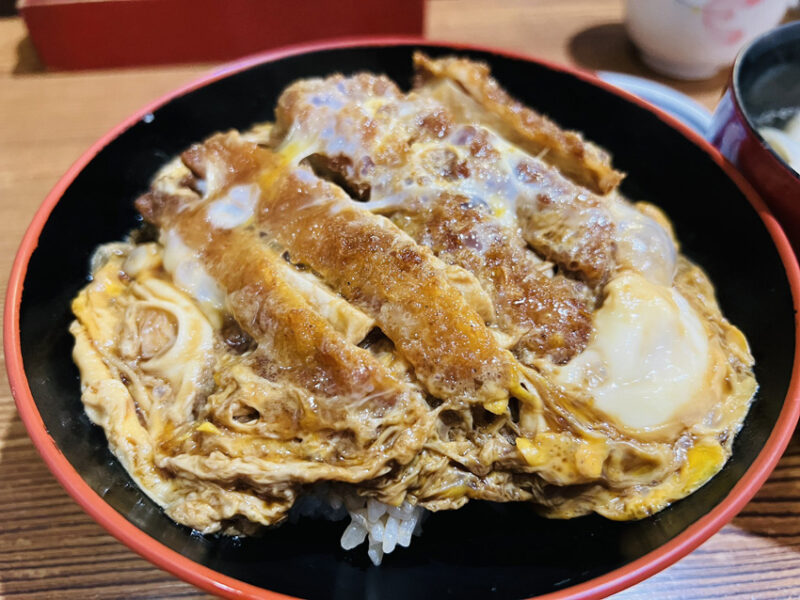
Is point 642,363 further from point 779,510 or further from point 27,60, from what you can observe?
point 27,60

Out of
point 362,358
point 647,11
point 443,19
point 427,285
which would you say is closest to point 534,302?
point 427,285

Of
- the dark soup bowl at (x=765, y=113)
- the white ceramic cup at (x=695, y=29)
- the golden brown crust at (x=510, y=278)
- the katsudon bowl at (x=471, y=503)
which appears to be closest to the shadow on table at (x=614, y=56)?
the white ceramic cup at (x=695, y=29)

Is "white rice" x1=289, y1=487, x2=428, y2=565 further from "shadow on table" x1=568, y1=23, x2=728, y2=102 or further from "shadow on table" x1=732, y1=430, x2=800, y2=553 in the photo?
"shadow on table" x1=568, y1=23, x2=728, y2=102

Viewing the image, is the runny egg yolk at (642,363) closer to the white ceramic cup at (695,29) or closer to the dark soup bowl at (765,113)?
the dark soup bowl at (765,113)

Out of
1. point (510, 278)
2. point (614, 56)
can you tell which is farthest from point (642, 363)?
point (614, 56)

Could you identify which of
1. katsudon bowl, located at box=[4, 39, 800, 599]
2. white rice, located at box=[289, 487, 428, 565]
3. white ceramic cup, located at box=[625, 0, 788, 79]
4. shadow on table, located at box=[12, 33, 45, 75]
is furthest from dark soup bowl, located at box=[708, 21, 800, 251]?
shadow on table, located at box=[12, 33, 45, 75]
